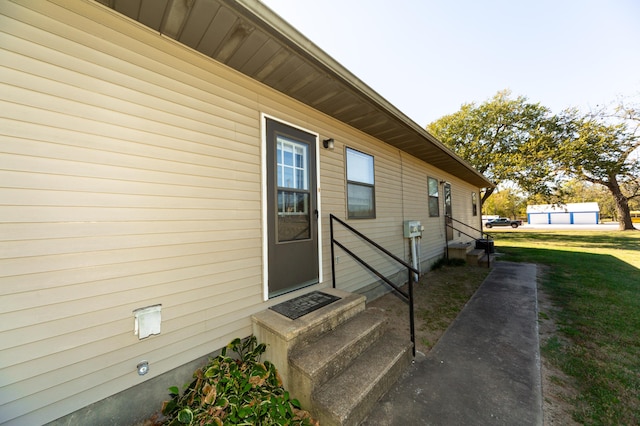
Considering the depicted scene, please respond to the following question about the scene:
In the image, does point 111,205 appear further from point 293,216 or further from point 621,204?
point 621,204

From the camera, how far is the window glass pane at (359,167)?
3852mm

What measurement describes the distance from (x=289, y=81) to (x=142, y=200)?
1912mm

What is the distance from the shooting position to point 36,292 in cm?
137

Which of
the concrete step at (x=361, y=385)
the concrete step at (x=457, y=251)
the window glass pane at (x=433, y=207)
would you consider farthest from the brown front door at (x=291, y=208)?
the concrete step at (x=457, y=251)

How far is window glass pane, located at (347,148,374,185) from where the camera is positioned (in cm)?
385

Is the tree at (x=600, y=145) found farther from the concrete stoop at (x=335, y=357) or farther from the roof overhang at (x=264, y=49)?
the concrete stoop at (x=335, y=357)

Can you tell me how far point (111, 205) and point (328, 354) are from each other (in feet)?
6.68

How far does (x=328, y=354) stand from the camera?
1908mm

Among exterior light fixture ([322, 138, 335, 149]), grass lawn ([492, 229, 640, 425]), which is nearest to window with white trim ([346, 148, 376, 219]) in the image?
exterior light fixture ([322, 138, 335, 149])

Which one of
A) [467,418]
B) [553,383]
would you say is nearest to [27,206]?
[467,418]

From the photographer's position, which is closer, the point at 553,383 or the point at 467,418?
the point at 467,418

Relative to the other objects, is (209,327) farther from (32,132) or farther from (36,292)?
(32,132)

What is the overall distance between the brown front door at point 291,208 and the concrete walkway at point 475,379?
58.0 inches

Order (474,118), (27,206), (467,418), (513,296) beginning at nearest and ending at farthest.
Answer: (27,206), (467,418), (513,296), (474,118)
